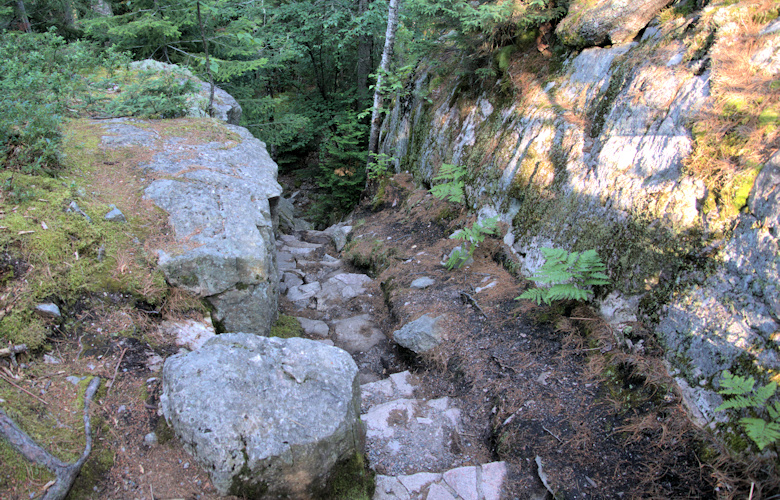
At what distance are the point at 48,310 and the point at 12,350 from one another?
45 cm

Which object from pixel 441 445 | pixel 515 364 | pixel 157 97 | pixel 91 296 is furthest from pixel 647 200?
pixel 157 97

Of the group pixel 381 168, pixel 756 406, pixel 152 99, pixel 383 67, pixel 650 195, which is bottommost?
pixel 381 168

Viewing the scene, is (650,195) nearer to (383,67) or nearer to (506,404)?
(506,404)

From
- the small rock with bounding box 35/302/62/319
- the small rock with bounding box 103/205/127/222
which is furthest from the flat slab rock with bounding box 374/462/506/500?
the small rock with bounding box 103/205/127/222

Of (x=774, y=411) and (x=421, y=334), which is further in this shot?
(x=421, y=334)

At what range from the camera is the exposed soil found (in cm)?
260

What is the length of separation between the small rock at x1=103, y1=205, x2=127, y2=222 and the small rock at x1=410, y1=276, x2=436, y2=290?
13.1 feet

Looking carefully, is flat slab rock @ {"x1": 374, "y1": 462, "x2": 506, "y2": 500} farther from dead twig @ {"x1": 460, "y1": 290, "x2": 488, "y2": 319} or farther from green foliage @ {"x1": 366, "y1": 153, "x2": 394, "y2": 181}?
green foliage @ {"x1": 366, "y1": 153, "x2": 394, "y2": 181}

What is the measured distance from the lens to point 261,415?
8.86ft

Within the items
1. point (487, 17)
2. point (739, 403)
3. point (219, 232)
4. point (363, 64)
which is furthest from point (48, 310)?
point (363, 64)

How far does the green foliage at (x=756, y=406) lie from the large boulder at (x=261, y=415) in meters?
2.62

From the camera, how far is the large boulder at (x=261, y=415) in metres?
2.55

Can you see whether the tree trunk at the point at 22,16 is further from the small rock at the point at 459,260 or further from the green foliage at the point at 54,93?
the small rock at the point at 459,260

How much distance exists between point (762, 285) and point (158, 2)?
39.6ft
